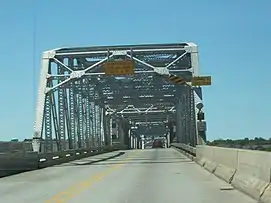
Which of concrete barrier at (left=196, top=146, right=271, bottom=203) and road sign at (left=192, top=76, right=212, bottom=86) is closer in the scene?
concrete barrier at (left=196, top=146, right=271, bottom=203)

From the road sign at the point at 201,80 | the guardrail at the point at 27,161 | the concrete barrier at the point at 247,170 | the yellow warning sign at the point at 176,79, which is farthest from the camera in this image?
the yellow warning sign at the point at 176,79

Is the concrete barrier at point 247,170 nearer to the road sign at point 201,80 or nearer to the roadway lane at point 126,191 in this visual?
the roadway lane at point 126,191

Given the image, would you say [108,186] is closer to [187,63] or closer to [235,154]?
[235,154]

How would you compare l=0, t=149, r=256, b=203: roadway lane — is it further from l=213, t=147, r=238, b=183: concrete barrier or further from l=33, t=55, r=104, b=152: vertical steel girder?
l=33, t=55, r=104, b=152: vertical steel girder

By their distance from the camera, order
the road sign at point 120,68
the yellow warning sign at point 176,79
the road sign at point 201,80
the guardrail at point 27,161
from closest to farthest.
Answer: the guardrail at point 27,161 → the road sign at point 120,68 → the road sign at point 201,80 → the yellow warning sign at point 176,79

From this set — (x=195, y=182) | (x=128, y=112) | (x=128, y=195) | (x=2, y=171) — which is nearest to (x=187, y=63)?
(x=2, y=171)

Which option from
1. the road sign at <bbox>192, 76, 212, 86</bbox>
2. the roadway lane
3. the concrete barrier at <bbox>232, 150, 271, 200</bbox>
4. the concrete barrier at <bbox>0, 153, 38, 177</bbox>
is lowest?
the roadway lane

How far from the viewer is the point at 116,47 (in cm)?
4831

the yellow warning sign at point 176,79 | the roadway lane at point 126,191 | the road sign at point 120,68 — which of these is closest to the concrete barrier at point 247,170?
the roadway lane at point 126,191

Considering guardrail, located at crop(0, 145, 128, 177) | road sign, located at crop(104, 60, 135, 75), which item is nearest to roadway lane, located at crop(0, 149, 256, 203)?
guardrail, located at crop(0, 145, 128, 177)

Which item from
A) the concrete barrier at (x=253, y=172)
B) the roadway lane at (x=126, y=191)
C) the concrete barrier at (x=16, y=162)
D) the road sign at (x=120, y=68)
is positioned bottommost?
the roadway lane at (x=126, y=191)

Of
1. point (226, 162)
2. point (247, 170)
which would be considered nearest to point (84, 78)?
point (226, 162)

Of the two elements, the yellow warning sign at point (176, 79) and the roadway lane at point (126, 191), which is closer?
the roadway lane at point (126, 191)

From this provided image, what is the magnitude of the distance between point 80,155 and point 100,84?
19.5 meters
